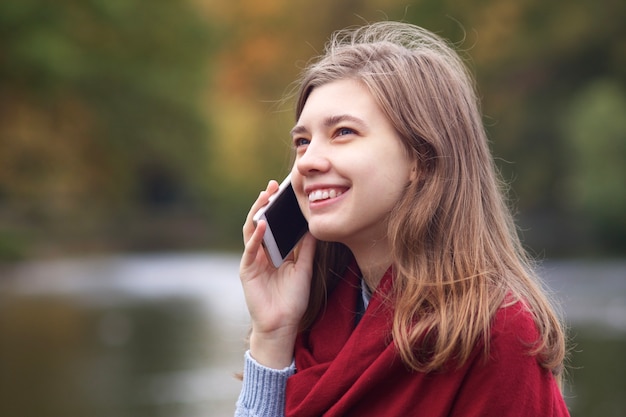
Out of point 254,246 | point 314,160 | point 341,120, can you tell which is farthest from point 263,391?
point 341,120

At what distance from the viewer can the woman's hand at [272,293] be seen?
2.62m

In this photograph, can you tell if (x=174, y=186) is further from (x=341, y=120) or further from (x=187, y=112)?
(x=341, y=120)

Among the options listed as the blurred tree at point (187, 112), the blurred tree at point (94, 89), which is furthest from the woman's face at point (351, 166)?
the blurred tree at point (94, 89)

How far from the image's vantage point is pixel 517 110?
119ft

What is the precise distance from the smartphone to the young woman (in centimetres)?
4

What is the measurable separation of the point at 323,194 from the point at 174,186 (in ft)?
153

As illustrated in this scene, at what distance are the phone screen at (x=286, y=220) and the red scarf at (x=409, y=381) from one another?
0.35 metres

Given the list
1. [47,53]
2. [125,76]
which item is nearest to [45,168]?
[125,76]

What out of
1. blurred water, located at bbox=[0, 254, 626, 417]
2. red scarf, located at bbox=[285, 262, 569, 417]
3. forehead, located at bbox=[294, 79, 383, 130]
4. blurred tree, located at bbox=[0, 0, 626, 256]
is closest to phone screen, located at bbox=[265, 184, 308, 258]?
forehead, located at bbox=[294, 79, 383, 130]

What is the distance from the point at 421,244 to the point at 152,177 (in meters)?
45.6

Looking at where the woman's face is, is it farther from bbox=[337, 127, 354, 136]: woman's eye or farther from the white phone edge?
the white phone edge

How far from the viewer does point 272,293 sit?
2691mm

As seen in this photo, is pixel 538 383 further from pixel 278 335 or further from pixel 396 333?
pixel 278 335

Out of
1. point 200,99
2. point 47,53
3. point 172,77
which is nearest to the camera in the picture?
point 47,53
